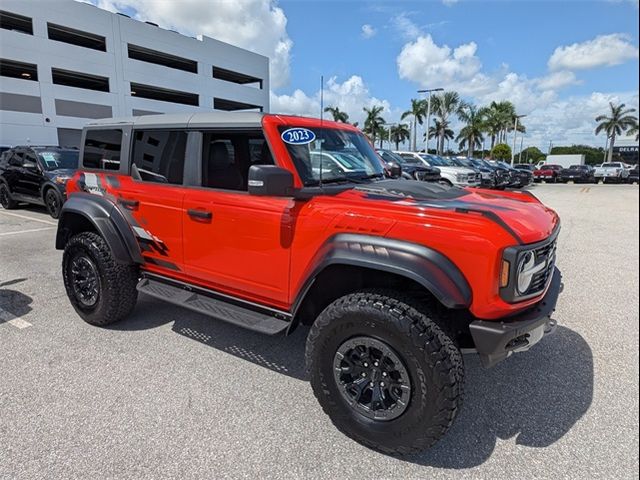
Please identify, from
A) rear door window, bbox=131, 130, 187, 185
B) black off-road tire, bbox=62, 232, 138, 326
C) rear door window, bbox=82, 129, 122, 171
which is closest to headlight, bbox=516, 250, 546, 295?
rear door window, bbox=131, 130, 187, 185

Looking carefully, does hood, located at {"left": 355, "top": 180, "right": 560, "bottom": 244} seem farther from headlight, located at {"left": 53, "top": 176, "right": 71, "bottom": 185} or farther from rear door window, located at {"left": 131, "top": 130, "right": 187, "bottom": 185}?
headlight, located at {"left": 53, "top": 176, "right": 71, "bottom": 185}

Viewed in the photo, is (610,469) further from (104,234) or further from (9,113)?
A: (9,113)

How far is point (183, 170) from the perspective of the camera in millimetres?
3338

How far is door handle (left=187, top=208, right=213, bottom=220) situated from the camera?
10.1ft

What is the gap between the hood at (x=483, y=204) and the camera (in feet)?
7.41

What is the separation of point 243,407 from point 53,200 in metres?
9.10

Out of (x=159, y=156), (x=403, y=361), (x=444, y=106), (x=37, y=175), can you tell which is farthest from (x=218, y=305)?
(x=444, y=106)

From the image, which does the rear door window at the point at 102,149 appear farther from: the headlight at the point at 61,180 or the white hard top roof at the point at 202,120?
the headlight at the point at 61,180

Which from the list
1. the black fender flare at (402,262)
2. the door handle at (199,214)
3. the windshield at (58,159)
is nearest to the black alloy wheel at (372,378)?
the black fender flare at (402,262)

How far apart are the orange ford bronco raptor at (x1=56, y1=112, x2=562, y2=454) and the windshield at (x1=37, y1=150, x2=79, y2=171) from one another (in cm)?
718

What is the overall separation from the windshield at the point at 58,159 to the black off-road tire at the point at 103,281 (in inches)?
292

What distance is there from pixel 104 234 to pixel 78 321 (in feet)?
3.56

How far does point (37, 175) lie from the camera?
390 inches

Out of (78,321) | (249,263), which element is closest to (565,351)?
(249,263)
